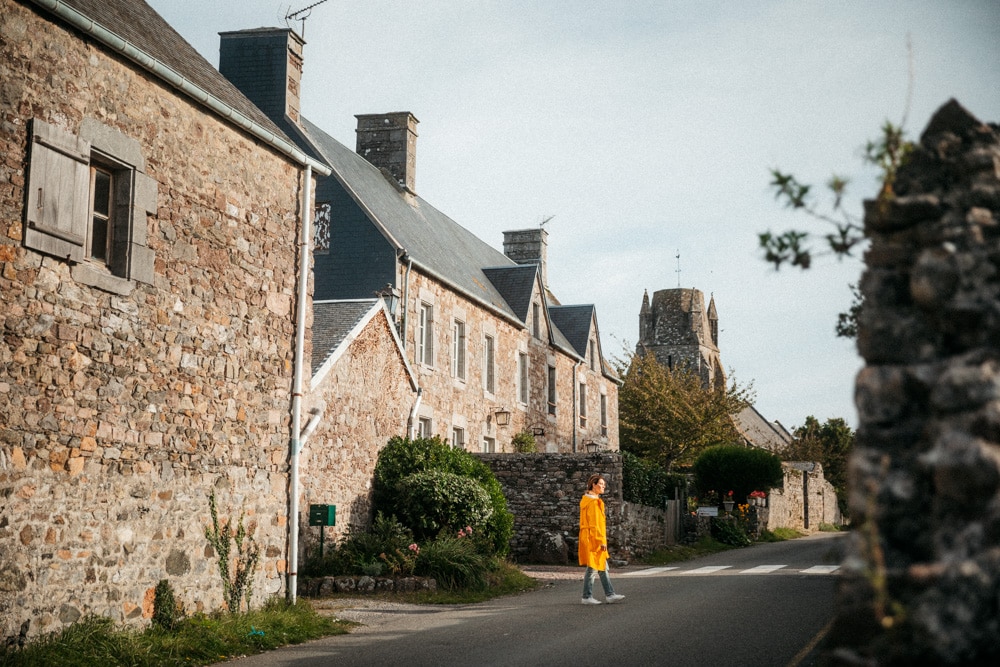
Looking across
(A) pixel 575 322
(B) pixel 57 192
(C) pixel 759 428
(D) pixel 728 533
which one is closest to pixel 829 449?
(C) pixel 759 428

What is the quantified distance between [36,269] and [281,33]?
48.2 feet

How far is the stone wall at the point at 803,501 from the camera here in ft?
112

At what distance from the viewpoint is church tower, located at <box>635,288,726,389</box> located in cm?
6700

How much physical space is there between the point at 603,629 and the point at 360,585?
4.83 metres

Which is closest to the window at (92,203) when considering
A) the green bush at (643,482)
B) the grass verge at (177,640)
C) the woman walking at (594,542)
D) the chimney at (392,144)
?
the grass verge at (177,640)

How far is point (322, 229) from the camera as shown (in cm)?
2152

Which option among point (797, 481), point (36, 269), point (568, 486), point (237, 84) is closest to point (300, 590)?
point (36, 269)

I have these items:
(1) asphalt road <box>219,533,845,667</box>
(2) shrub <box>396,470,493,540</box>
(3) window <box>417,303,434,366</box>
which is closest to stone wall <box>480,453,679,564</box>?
(3) window <box>417,303,434,366</box>

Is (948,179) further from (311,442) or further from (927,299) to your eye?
(311,442)

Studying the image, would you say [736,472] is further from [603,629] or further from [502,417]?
[603,629]

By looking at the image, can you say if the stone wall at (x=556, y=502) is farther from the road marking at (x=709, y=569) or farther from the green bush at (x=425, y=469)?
the green bush at (x=425, y=469)

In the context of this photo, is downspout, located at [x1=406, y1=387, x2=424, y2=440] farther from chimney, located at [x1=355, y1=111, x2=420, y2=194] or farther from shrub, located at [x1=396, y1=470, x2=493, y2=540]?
chimney, located at [x1=355, y1=111, x2=420, y2=194]

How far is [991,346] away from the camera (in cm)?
346

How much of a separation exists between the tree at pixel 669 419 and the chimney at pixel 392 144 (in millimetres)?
A: 16271
